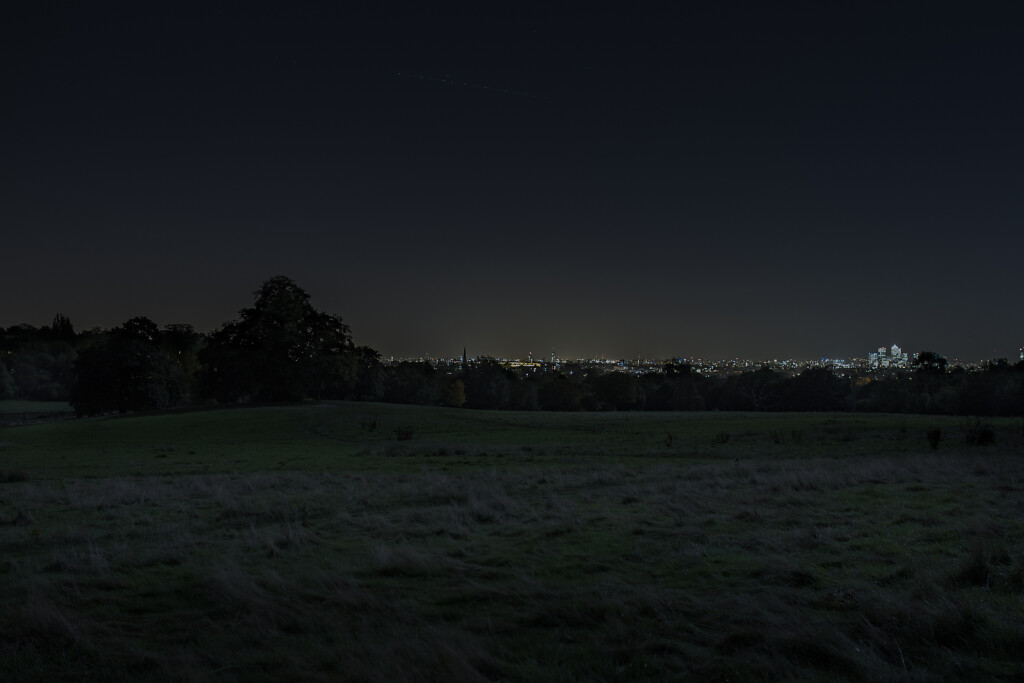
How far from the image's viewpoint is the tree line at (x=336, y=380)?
64438 mm

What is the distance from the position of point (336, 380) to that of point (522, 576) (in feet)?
205

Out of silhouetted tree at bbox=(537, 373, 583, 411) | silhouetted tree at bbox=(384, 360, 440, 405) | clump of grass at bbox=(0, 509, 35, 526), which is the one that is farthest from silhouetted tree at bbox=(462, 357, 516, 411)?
clump of grass at bbox=(0, 509, 35, 526)

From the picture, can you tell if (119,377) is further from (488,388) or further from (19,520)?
(19,520)

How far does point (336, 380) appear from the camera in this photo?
221 feet

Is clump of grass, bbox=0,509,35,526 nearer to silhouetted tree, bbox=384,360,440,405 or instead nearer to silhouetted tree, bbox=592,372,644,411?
silhouetted tree, bbox=384,360,440,405

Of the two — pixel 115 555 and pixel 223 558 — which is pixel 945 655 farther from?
pixel 115 555

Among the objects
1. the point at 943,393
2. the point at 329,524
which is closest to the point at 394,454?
the point at 329,524

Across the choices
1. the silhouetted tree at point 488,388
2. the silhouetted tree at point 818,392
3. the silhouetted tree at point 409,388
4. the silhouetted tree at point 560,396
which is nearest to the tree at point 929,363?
the silhouetted tree at point 818,392

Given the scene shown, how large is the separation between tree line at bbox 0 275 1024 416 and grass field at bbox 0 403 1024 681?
46.9m

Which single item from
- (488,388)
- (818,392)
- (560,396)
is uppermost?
(488,388)

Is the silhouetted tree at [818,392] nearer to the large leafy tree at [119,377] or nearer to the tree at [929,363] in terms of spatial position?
the tree at [929,363]

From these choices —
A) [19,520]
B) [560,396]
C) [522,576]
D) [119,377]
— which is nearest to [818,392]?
[560,396]

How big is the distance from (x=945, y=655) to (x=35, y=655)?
306 inches

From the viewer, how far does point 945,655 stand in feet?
17.0
